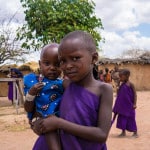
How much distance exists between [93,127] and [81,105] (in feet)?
0.40

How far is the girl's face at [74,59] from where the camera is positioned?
1.76 metres

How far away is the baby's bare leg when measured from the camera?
1.81 meters

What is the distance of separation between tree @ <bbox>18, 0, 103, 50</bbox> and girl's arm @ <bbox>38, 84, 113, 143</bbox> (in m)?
12.2

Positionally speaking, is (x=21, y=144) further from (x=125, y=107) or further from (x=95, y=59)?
(x=95, y=59)

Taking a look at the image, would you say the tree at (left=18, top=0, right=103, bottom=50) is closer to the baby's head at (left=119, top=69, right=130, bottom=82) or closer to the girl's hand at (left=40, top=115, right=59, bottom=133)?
the baby's head at (left=119, top=69, right=130, bottom=82)

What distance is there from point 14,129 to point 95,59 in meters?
6.94

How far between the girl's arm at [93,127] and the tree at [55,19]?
481 inches

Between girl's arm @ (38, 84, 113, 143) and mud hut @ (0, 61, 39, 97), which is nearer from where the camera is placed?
girl's arm @ (38, 84, 113, 143)

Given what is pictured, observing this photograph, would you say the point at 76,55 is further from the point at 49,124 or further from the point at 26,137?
the point at 26,137

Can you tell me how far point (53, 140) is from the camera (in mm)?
1827

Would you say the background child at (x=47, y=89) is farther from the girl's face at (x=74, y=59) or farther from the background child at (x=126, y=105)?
the background child at (x=126, y=105)

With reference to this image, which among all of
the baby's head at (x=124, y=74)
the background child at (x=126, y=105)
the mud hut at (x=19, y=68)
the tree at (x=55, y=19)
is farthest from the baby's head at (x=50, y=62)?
the mud hut at (x=19, y=68)

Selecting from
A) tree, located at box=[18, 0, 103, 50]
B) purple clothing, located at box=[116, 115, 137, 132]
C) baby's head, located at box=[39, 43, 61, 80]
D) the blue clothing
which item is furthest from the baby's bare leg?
tree, located at box=[18, 0, 103, 50]

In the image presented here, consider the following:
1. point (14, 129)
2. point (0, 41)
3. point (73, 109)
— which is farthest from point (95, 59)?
point (0, 41)
